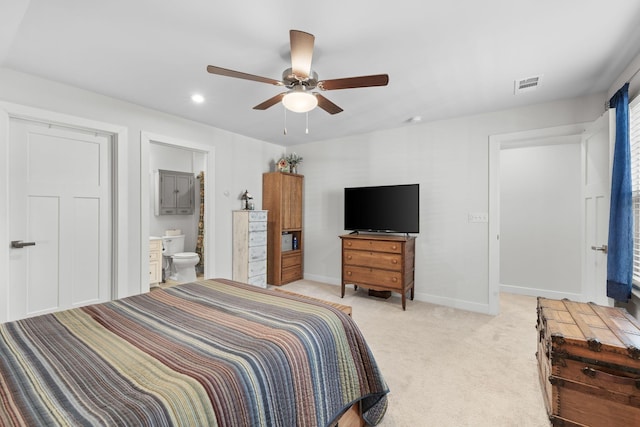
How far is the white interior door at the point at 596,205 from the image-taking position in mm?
2387

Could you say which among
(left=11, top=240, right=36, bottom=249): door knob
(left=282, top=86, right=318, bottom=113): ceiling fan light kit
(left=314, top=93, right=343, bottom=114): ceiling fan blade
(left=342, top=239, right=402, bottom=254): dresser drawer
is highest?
(left=314, top=93, right=343, bottom=114): ceiling fan blade

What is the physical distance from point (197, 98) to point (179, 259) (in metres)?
2.84

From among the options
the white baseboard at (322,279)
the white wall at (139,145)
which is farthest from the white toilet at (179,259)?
the white baseboard at (322,279)

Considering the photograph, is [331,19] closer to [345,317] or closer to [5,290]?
[345,317]

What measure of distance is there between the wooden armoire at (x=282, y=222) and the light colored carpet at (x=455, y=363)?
4.98 feet

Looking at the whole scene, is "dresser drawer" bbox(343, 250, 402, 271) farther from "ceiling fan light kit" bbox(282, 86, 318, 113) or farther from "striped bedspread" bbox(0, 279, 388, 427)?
"ceiling fan light kit" bbox(282, 86, 318, 113)

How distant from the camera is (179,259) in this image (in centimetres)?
470

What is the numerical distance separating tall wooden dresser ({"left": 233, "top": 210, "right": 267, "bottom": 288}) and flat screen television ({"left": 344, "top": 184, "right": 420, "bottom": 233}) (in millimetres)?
1346

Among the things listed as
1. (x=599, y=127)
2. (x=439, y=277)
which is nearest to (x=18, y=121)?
(x=439, y=277)

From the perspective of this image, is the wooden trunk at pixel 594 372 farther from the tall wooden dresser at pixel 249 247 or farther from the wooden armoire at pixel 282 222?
the wooden armoire at pixel 282 222

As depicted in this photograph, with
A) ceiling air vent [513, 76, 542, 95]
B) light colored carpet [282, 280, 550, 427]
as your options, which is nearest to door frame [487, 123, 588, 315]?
light colored carpet [282, 280, 550, 427]

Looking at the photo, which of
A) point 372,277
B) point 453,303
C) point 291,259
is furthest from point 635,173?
point 291,259

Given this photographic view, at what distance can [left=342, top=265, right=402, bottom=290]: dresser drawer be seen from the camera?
3.58 metres

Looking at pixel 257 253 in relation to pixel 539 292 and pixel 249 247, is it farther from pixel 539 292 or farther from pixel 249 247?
pixel 539 292
